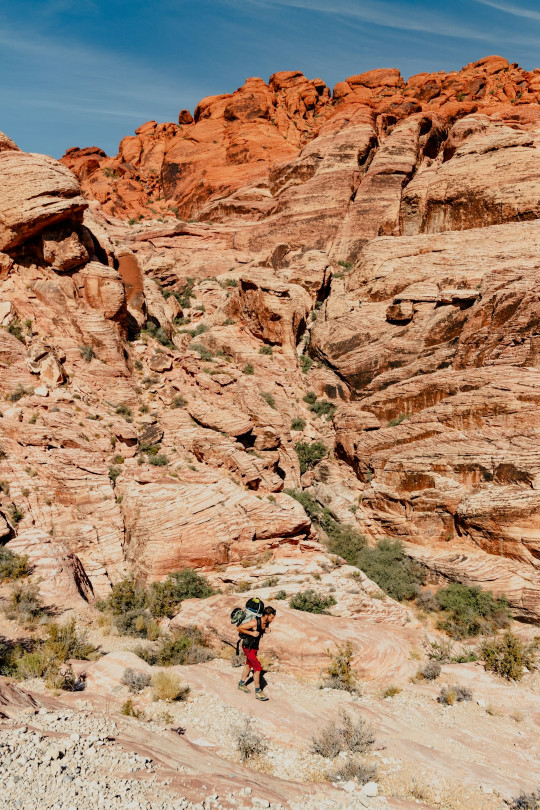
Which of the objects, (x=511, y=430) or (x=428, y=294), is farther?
(x=428, y=294)

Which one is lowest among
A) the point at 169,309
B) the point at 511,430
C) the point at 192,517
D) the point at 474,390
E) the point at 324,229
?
the point at 192,517

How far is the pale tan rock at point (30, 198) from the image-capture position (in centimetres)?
2108

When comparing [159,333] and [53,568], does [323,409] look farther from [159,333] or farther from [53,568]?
[53,568]

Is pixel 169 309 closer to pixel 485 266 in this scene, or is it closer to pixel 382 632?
pixel 485 266

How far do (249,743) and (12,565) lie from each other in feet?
25.9

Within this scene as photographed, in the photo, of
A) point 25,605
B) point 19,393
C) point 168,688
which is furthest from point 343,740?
point 19,393

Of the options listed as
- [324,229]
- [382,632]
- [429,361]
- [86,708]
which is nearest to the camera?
[86,708]

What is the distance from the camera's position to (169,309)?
30.4m

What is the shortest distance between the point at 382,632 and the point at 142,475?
934 centimetres

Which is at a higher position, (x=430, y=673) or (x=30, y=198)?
(x=30, y=198)

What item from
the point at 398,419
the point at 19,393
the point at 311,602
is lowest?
the point at 311,602

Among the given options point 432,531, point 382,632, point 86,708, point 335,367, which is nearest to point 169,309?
point 335,367

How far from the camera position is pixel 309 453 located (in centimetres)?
2538

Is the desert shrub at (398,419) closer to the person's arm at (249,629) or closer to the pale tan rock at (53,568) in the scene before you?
the pale tan rock at (53,568)
